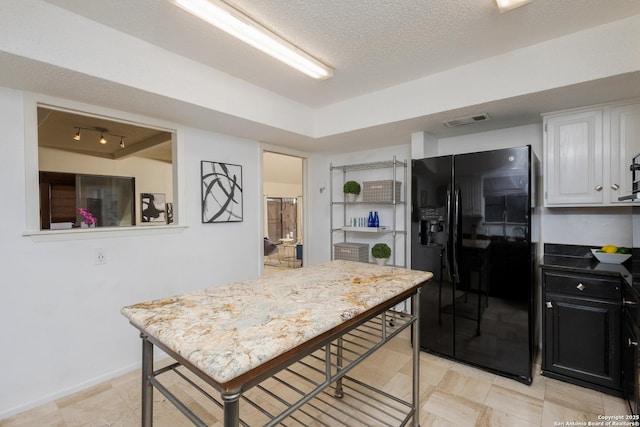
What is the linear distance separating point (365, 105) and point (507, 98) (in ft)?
4.02

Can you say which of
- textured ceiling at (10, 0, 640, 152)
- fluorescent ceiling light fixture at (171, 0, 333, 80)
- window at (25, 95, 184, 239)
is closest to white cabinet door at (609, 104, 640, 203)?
textured ceiling at (10, 0, 640, 152)

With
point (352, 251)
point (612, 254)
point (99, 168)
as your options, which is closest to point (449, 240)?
point (612, 254)

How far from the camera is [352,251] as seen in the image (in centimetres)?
382

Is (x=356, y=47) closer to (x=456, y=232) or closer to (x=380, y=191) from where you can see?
(x=456, y=232)

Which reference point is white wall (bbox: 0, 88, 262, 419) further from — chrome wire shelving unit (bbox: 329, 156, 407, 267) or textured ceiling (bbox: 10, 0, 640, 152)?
chrome wire shelving unit (bbox: 329, 156, 407, 267)

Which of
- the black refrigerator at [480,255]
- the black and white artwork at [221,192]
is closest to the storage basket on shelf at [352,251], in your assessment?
the black refrigerator at [480,255]

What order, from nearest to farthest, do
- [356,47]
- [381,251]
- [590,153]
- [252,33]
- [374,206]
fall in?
[252,33] < [356,47] < [590,153] < [381,251] < [374,206]

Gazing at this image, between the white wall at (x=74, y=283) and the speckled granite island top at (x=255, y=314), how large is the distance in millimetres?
1455

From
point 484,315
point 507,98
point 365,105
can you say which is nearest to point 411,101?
point 365,105

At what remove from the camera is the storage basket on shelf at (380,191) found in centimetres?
358

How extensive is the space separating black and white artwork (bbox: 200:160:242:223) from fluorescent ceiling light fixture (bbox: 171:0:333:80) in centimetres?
143

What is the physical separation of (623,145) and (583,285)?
1.08m

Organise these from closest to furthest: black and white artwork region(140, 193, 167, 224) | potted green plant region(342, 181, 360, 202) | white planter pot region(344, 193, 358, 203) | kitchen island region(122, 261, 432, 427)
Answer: kitchen island region(122, 261, 432, 427), potted green plant region(342, 181, 360, 202), white planter pot region(344, 193, 358, 203), black and white artwork region(140, 193, 167, 224)

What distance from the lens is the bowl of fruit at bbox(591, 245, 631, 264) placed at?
2.38m
